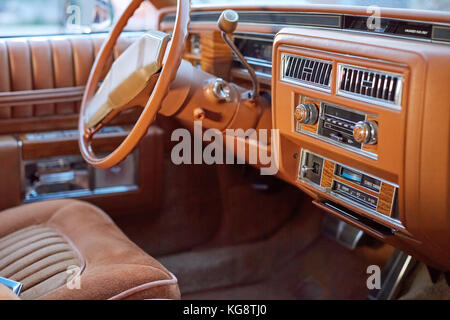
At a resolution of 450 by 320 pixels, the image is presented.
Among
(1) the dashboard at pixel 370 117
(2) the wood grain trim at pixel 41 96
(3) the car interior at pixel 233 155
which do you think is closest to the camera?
(1) the dashboard at pixel 370 117

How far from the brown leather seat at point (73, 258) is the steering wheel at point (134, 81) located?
0.19 m

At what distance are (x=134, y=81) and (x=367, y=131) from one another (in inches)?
24.3

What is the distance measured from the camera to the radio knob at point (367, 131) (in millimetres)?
1209

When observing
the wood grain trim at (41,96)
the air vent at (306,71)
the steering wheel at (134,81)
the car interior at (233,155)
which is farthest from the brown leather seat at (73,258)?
the air vent at (306,71)

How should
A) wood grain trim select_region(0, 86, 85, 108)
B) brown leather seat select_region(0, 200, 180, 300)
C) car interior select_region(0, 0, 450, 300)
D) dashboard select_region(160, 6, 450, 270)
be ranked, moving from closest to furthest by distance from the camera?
dashboard select_region(160, 6, 450, 270) → car interior select_region(0, 0, 450, 300) → brown leather seat select_region(0, 200, 180, 300) → wood grain trim select_region(0, 86, 85, 108)

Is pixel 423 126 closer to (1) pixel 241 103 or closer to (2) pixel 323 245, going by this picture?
(1) pixel 241 103

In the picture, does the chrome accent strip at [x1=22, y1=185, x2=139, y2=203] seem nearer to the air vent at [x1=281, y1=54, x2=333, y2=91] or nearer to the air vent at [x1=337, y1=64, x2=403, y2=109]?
the air vent at [x1=281, y1=54, x2=333, y2=91]

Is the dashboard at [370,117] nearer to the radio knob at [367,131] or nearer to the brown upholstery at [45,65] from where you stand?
the radio knob at [367,131]

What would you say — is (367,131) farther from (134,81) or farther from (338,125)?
(134,81)

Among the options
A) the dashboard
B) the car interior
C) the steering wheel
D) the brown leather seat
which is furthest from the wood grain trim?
the dashboard

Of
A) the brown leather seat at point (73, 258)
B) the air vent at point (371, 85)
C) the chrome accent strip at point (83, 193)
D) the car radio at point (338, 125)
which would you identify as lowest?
the chrome accent strip at point (83, 193)

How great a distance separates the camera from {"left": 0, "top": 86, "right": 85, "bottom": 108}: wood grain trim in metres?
1.98

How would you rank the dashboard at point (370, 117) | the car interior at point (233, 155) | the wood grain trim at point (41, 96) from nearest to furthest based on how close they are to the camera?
1. the dashboard at point (370, 117)
2. the car interior at point (233, 155)
3. the wood grain trim at point (41, 96)

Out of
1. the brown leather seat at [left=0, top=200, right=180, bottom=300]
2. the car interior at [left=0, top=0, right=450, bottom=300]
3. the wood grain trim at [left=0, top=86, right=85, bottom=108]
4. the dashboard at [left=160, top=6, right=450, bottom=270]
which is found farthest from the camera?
the wood grain trim at [left=0, top=86, right=85, bottom=108]
